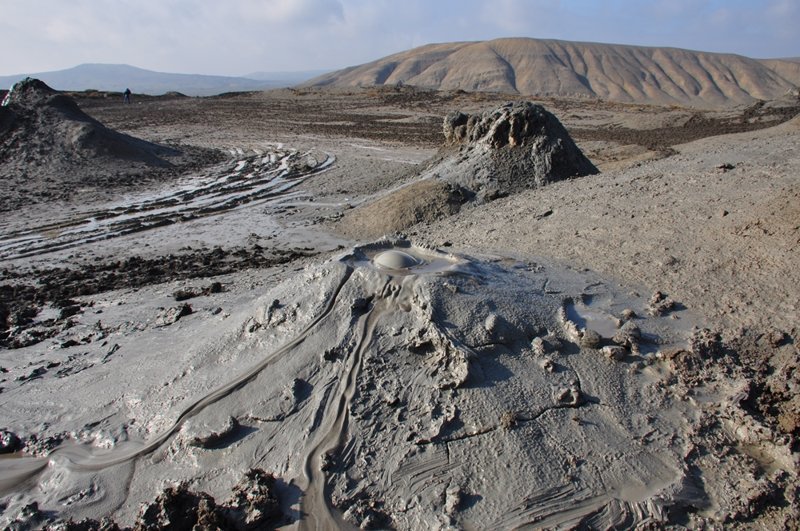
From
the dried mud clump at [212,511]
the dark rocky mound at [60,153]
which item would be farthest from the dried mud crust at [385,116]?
the dried mud clump at [212,511]

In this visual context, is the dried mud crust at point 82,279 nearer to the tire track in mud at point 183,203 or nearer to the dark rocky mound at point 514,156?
the tire track in mud at point 183,203

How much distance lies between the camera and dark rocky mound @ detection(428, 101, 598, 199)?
966 centimetres

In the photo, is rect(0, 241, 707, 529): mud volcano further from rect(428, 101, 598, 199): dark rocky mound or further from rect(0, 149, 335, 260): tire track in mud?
rect(0, 149, 335, 260): tire track in mud

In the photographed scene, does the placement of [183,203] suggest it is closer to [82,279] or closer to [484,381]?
[82,279]

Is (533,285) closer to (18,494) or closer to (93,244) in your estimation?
(18,494)

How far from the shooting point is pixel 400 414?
361 centimetres

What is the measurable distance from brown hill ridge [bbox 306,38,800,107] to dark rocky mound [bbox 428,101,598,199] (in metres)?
49.4

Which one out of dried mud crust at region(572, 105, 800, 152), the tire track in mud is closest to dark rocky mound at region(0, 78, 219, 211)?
the tire track in mud

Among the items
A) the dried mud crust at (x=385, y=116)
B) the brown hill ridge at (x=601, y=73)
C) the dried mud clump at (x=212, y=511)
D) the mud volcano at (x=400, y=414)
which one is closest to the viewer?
the dried mud clump at (x=212, y=511)

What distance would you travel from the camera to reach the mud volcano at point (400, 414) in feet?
10.7

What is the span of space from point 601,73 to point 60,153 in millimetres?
62219

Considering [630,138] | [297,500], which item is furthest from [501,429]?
[630,138]

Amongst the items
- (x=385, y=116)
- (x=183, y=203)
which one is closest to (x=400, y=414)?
(x=183, y=203)

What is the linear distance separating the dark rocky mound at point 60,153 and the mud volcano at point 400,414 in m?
10.8
